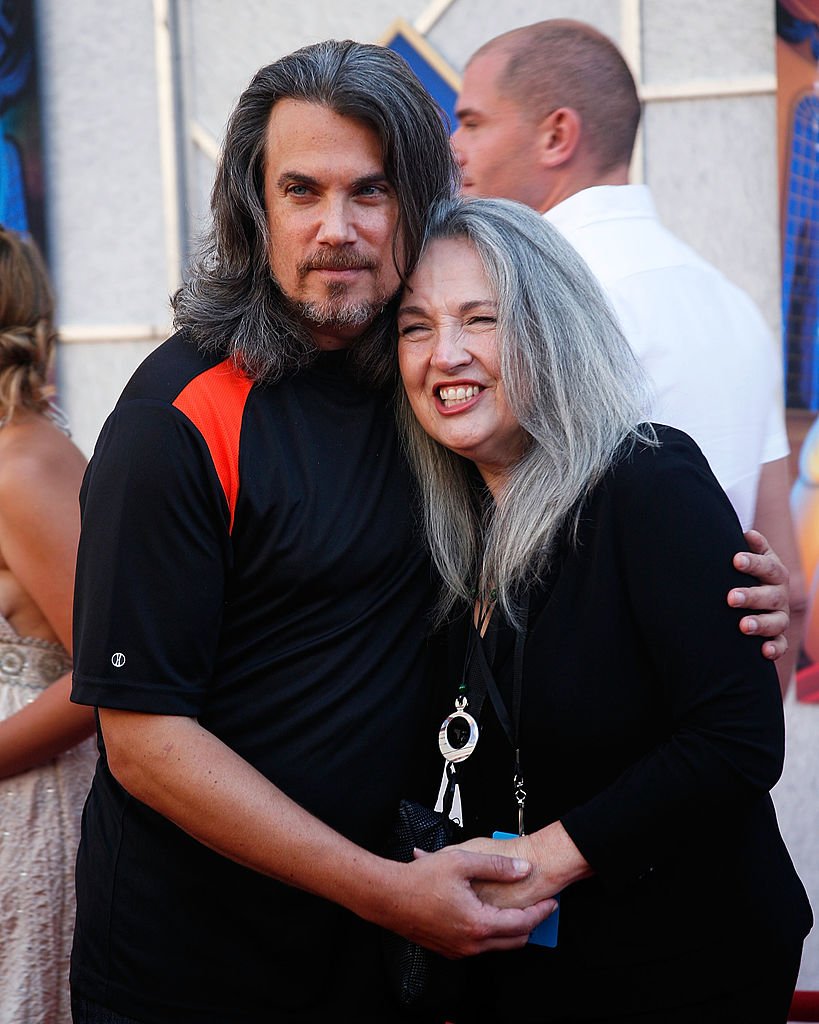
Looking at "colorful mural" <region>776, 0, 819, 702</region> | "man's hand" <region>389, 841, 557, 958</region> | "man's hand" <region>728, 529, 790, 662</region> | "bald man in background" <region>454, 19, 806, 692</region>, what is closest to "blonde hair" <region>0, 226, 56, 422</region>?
"bald man in background" <region>454, 19, 806, 692</region>

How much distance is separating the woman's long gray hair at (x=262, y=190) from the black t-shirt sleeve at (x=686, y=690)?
58 centimetres

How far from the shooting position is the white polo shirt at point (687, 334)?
2391 mm

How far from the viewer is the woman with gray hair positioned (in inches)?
68.6

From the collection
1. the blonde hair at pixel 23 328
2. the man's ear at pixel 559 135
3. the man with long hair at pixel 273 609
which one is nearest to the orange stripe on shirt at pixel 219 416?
the man with long hair at pixel 273 609

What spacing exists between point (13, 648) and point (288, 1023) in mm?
997

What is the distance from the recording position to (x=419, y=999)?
1.86m

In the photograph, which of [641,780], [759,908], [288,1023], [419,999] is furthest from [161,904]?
[759,908]

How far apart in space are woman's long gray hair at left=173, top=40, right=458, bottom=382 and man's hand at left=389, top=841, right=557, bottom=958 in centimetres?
79

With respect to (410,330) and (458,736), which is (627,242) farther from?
(458,736)

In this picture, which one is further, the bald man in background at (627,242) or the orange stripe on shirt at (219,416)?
the bald man in background at (627,242)

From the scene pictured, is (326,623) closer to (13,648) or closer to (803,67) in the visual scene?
(13,648)

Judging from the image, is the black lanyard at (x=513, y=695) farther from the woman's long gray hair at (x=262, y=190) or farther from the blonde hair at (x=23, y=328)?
the blonde hair at (x=23, y=328)

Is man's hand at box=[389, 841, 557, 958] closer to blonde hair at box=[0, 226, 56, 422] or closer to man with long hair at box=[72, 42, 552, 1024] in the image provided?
man with long hair at box=[72, 42, 552, 1024]

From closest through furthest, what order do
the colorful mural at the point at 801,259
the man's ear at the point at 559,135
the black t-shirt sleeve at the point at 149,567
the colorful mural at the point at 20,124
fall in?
the black t-shirt sleeve at the point at 149,567 → the man's ear at the point at 559,135 → the colorful mural at the point at 801,259 → the colorful mural at the point at 20,124
